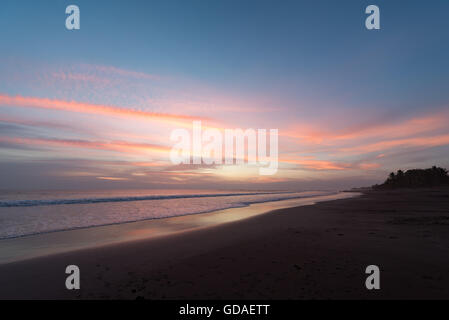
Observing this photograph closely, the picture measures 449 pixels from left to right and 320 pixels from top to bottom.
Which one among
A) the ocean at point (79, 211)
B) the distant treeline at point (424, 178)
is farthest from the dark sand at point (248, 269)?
the distant treeline at point (424, 178)

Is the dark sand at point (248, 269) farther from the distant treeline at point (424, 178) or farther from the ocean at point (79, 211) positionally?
the distant treeline at point (424, 178)

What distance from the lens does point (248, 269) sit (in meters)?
6.66

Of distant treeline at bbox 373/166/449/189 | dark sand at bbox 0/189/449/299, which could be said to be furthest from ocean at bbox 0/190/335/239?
distant treeline at bbox 373/166/449/189

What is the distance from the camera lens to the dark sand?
5.31m

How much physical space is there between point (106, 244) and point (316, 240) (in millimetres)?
9489

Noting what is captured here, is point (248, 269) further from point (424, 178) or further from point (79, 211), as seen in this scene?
point (424, 178)

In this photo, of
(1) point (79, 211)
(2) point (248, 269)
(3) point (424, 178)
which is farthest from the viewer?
(3) point (424, 178)

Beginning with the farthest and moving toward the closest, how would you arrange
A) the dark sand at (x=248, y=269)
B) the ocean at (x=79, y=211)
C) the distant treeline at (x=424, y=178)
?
the distant treeline at (x=424, y=178)
the ocean at (x=79, y=211)
the dark sand at (x=248, y=269)

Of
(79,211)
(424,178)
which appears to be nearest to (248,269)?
(79,211)

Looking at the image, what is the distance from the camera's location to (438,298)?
4.79m

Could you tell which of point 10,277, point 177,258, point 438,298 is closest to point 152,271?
point 177,258

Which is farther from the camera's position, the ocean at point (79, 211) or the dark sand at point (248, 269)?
the ocean at point (79, 211)

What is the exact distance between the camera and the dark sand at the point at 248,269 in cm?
531

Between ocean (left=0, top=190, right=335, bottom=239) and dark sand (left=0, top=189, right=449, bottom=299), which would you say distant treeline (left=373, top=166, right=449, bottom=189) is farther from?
dark sand (left=0, top=189, right=449, bottom=299)
